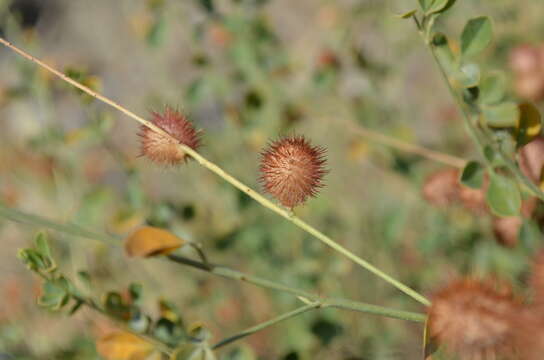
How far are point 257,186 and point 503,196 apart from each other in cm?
229

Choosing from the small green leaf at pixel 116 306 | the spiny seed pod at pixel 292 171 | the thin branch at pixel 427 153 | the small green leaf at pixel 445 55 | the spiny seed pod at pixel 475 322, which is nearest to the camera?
the spiny seed pod at pixel 475 322

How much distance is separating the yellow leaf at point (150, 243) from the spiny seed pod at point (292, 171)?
198mm

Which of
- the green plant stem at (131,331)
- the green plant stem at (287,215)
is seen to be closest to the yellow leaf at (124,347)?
the green plant stem at (131,331)

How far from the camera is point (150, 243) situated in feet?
3.52

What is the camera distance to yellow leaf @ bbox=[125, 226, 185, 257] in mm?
1057

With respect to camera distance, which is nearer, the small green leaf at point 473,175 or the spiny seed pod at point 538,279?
the spiny seed pod at point 538,279

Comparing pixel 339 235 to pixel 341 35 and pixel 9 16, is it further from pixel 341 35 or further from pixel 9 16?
pixel 9 16

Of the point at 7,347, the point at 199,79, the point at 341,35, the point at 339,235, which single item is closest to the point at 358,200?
the point at 339,235

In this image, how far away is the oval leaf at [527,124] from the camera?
1.28m

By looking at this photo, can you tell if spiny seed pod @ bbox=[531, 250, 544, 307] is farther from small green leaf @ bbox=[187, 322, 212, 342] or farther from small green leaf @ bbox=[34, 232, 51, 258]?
small green leaf @ bbox=[34, 232, 51, 258]

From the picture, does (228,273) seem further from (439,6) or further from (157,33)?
(157,33)

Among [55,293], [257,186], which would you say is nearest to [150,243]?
[55,293]

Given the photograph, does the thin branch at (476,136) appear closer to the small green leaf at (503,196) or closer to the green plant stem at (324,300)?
the small green leaf at (503,196)

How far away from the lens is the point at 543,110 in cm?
352
